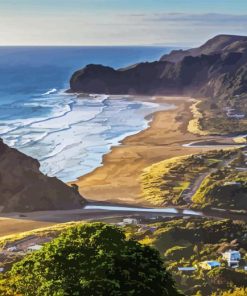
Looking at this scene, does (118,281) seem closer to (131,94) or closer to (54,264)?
(54,264)

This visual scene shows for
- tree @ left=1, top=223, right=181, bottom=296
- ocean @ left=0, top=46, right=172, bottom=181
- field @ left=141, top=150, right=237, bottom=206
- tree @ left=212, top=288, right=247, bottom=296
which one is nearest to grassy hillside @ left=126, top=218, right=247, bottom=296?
tree @ left=212, top=288, right=247, bottom=296

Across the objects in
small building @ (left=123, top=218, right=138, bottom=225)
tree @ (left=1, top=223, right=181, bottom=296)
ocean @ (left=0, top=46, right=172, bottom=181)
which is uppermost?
tree @ (left=1, top=223, right=181, bottom=296)

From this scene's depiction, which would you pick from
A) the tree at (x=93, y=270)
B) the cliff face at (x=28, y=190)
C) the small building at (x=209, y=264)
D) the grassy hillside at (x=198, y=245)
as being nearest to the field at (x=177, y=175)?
the cliff face at (x=28, y=190)

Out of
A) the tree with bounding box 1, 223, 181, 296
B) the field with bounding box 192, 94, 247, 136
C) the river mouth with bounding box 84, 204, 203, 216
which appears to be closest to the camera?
the tree with bounding box 1, 223, 181, 296

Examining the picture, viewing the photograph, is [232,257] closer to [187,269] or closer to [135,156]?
[187,269]

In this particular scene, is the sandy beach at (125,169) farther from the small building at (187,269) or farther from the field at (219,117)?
the small building at (187,269)

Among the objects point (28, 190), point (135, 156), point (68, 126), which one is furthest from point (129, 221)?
point (68, 126)

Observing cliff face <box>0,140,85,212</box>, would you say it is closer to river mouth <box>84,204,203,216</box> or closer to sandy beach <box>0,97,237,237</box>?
sandy beach <box>0,97,237,237</box>
